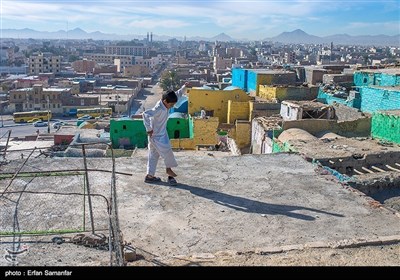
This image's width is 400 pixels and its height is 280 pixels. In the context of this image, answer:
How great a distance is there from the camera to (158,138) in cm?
646

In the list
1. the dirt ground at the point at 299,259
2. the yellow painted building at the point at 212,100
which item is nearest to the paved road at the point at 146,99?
the yellow painted building at the point at 212,100

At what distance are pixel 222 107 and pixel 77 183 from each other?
749 inches

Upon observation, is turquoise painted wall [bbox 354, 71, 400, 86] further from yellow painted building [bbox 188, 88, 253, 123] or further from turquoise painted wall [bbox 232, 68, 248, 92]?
turquoise painted wall [bbox 232, 68, 248, 92]

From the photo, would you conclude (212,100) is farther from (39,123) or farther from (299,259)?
(39,123)

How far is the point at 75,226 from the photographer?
4.90m

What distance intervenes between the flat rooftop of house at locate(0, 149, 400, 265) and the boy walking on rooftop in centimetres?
18

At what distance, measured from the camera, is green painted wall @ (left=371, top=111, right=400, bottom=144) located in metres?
14.7

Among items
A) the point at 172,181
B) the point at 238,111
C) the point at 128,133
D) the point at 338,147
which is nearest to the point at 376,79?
the point at 238,111

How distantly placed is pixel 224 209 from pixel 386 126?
37.8 feet

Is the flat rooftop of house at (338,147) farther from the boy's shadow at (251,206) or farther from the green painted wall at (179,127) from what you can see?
the green painted wall at (179,127)

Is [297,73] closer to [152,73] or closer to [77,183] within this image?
[77,183]

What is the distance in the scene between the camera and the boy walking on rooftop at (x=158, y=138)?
21.0ft

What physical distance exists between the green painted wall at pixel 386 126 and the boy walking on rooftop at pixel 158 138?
10603mm

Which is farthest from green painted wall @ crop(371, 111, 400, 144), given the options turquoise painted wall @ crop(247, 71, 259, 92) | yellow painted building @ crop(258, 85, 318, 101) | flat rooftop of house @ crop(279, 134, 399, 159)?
turquoise painted wall @ crop(247, 71, 259, 92)
